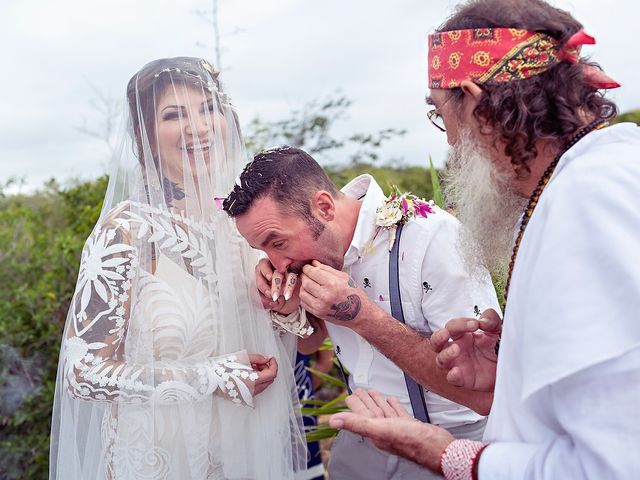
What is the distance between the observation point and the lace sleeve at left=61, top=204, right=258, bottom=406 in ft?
7.70

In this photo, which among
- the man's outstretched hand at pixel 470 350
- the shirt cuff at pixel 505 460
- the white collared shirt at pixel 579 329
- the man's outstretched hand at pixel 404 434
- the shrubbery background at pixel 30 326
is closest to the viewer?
the white collared shirt at pixel 579 329

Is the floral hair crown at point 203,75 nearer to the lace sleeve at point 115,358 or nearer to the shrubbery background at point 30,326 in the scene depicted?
the lace sleeve at point 115,358

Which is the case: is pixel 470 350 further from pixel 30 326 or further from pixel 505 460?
pixel 30 326

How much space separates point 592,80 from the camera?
1.76m

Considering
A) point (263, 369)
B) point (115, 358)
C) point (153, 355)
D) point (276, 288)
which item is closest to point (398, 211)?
point (276, 288)

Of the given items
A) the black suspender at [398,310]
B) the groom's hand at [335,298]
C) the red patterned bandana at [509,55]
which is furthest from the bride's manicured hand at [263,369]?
the red patterned bandana at [509,55]

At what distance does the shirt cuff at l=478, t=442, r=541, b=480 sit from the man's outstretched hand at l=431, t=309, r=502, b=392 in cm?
43

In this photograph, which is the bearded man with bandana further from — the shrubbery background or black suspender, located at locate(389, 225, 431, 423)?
the shrubbery background

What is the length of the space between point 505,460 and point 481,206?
79 cm

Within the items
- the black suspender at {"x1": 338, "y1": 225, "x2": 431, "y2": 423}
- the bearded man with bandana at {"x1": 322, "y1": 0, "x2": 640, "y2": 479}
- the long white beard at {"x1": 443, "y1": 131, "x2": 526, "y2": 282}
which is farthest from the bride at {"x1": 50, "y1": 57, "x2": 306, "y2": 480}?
the long white beard at {"x1": 443, "y1": 131, "x2": 526, "y2": 282}

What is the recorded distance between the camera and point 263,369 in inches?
99.8

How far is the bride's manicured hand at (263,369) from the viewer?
2477mm

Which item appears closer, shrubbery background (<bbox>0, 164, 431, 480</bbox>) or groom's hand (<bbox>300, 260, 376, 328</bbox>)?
groom's hand (<bbox>300, 260, 376, 328</bbox>)

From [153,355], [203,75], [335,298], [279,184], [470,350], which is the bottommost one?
[470,350]
